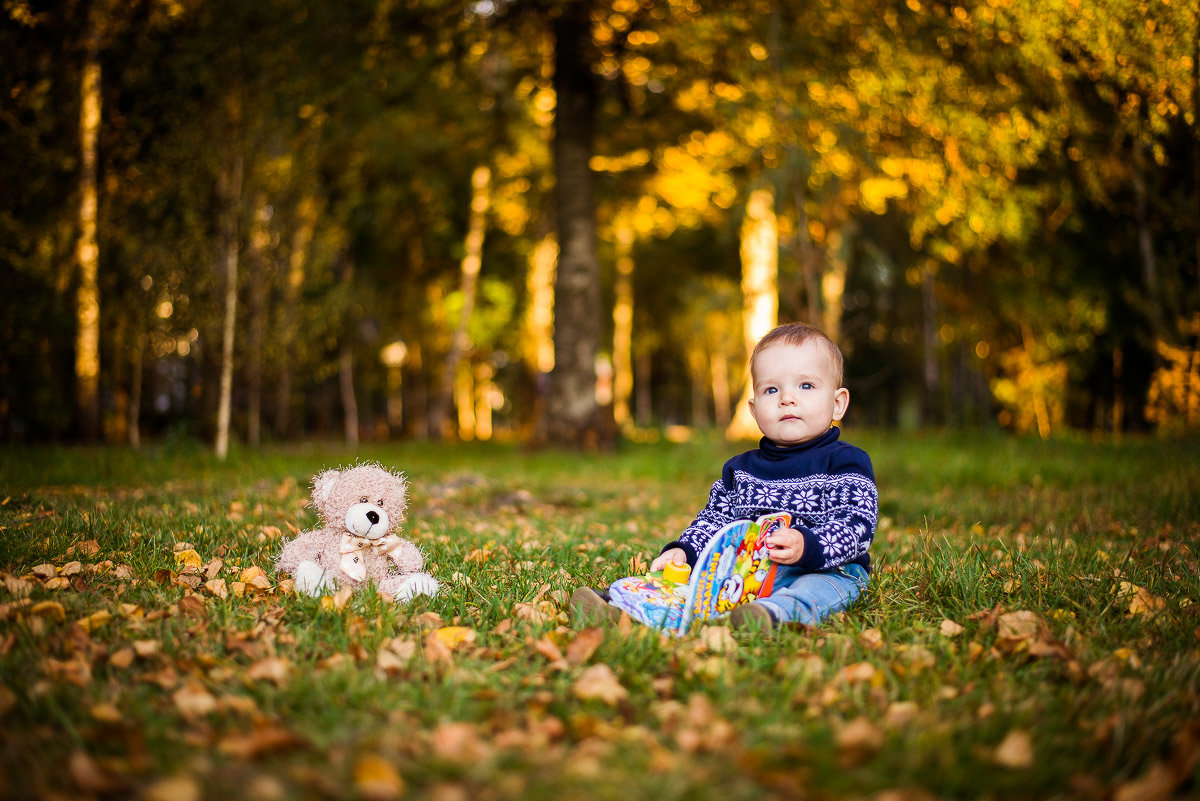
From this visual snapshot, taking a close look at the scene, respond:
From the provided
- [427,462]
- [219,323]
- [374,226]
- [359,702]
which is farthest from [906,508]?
[374,226]

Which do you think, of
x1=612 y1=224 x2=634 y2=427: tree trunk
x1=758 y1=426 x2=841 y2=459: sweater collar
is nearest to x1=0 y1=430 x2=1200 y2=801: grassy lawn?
x1=758 y1=426 x2=841 y2=459: sweater collar

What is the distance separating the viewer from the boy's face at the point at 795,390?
2.95 meters

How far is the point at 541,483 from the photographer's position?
773 centimetres

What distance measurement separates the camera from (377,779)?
1.53 m

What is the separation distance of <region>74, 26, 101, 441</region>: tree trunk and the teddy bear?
928 centimetres

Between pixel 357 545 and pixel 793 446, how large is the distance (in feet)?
5.98

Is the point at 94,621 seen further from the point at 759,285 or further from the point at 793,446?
the point at 759,285

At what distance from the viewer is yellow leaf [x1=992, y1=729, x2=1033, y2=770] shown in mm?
1674

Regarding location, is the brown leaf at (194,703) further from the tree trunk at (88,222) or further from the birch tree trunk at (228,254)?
the tree trunk at (88,222)

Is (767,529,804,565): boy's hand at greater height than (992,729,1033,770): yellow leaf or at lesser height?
greater

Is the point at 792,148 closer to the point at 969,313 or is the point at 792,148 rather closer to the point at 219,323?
the point at 969,313

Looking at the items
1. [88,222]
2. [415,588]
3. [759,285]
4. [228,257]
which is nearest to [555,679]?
[415,588]

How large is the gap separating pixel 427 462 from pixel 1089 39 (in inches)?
328

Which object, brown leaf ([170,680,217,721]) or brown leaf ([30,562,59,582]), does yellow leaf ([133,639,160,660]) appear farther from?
brown leaf ([30,562,59,582])
